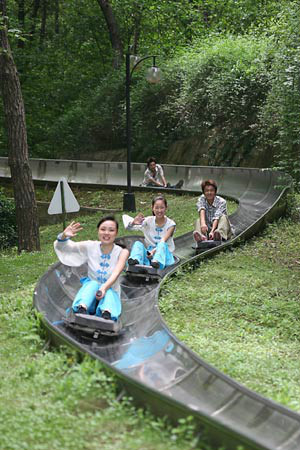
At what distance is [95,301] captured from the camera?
24.8 ft

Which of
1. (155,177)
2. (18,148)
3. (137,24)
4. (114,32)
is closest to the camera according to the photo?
(18,148)

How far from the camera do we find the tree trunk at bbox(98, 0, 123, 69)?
32.7 metres

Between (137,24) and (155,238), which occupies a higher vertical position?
(137,24)

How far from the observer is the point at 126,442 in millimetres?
4570

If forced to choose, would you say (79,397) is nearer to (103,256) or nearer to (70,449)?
(70,449)

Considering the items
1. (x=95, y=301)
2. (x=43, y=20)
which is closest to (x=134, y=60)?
(x=95, y=301)

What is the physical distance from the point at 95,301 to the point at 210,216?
5146 millimetres

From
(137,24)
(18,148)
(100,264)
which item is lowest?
(100,264)

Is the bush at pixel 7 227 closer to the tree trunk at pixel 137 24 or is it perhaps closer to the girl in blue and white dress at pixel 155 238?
the girl in blue and white dress at pixel 155 238

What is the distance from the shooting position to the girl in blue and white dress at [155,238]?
10.1m

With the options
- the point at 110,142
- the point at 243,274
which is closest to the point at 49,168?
the point at 110,142

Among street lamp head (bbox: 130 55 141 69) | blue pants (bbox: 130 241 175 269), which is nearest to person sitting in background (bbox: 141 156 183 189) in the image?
street lamp head (bbox: 130 55 141 69)

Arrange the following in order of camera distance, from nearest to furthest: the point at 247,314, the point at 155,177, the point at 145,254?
the point at 247,314 → the point at 145,254 → the point at 155,177

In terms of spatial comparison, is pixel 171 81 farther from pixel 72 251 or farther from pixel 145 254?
pixel 72 251
